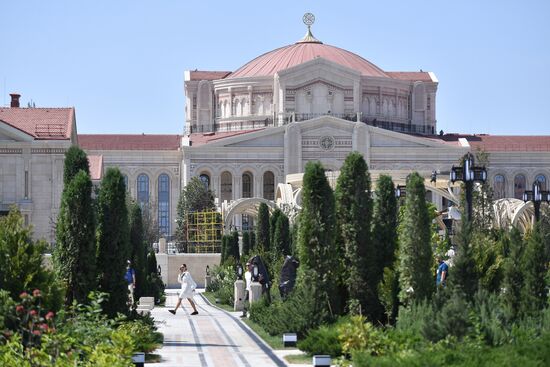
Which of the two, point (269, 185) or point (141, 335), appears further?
point (269, 185)

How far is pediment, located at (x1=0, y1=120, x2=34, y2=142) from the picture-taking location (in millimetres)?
73812

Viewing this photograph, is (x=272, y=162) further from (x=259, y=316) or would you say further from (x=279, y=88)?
A: (x=259, y=316)

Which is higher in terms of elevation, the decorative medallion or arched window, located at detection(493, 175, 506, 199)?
the decorative medallion

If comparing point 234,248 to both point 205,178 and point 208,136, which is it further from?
point 208,136

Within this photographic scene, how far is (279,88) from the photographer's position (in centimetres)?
12300

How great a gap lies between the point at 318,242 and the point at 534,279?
5541 mm

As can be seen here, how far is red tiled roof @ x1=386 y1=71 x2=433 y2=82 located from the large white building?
93cm

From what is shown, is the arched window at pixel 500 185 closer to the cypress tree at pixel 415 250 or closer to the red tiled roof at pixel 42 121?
the red tiled roof at pixel 42 121

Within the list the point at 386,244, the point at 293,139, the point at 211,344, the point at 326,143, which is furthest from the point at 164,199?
the point at 211,344

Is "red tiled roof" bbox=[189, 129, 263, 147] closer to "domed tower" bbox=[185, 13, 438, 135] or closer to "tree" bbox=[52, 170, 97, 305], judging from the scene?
"domed tower" bbox=[185, 13, 438, 135]

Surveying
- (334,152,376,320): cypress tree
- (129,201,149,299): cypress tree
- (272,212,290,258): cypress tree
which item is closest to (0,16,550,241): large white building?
(129,201,149,299): cypress tree

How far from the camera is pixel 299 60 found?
129m

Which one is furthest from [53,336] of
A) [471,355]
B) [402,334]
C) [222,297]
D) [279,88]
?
[279,88]

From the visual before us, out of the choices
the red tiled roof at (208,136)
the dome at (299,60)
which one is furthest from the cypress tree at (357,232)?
the dome at (299,60)
